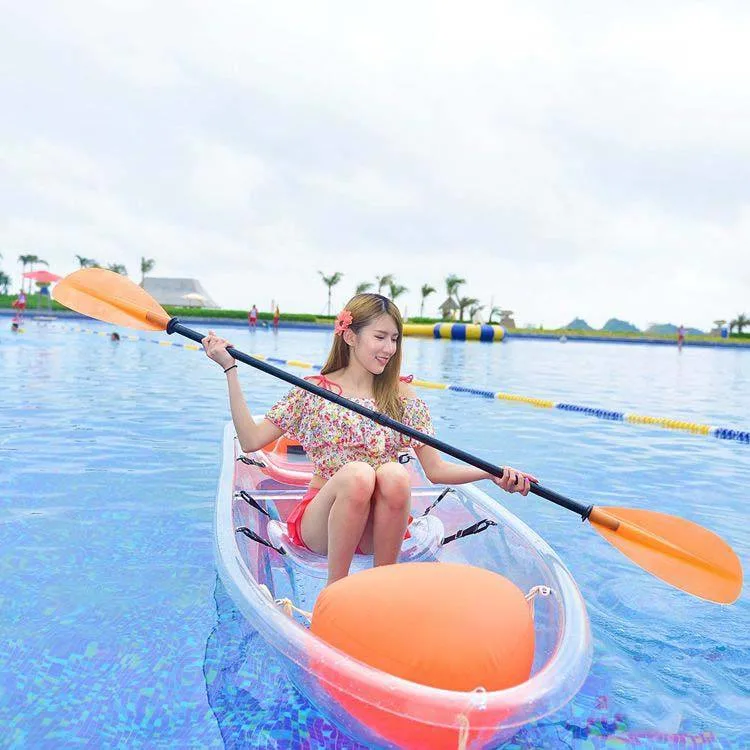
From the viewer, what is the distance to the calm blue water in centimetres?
209

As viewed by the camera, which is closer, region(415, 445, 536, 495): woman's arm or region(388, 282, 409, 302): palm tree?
region(415, 445, 536, 495): woman's arm

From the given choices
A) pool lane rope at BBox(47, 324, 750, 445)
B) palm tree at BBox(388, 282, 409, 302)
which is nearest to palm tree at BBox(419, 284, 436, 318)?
palm tree at BBox(388, 282, 409, 302)

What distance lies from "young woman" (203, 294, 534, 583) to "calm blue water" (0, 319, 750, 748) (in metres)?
0.50

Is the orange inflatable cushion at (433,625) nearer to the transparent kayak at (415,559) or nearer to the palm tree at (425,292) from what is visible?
the transparent kayak at (415,559)

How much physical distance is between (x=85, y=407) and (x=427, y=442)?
5.52m

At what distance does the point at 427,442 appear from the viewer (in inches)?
101

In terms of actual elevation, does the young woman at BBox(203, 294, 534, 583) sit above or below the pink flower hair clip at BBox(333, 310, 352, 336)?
below

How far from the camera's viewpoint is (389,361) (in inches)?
108

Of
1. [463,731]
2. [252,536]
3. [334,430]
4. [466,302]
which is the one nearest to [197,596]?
[252,536]

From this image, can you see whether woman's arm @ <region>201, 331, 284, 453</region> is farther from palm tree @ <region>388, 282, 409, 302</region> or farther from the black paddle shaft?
palm tree @ <region>388, 282, 409, 302</region>

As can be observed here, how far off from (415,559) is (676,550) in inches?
35.9

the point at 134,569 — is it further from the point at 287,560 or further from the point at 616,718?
the point at 616,718

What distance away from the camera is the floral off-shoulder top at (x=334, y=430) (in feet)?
8.71

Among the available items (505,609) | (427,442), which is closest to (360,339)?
(427,442)
